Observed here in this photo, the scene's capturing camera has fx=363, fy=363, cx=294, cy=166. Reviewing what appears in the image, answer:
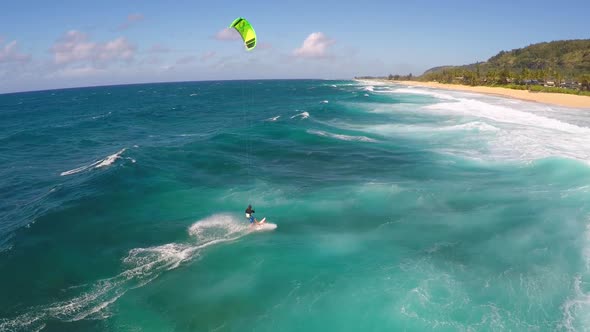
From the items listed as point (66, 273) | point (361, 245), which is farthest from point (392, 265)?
point (66, 273)

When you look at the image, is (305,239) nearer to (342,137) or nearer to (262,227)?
(262,227)

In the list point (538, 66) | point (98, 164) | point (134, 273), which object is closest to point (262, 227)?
point (134, 273)

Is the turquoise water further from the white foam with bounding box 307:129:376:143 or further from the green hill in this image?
the green hill

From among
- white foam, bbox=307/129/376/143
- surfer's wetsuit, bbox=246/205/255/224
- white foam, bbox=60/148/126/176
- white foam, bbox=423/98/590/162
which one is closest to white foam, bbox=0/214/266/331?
surfer's wetsuit, bbox=246/205/255/224

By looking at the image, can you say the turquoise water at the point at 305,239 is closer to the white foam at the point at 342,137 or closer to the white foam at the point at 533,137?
the white foam at the point at 533,137

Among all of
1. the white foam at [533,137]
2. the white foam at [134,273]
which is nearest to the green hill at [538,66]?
the white foam at [533,137]

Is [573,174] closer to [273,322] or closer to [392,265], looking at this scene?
[392,265]
